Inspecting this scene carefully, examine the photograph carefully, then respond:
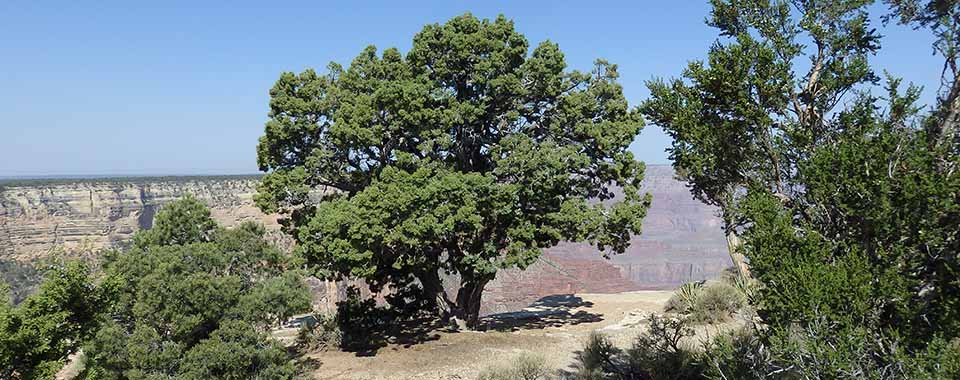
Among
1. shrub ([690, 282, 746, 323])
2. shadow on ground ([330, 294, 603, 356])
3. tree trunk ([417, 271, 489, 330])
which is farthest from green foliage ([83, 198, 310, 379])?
shrub ([690, 282, 746, 323])

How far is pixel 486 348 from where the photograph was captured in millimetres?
12562

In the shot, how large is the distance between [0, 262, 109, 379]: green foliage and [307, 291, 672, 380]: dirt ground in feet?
12.8

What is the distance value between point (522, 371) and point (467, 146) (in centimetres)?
559

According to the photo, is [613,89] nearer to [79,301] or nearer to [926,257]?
[926,257]

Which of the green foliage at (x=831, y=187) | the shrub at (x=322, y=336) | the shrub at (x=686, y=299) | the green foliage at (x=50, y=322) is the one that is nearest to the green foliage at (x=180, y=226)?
the green foliage at (x=50, y=322)

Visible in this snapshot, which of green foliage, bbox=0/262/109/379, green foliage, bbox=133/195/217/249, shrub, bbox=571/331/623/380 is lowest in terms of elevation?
shrub, bbox=571/331/623/380

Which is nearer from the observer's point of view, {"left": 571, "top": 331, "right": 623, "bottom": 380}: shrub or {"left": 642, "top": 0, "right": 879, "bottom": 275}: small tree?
{"left": 642, "top": 0, "right": 879, "bottom": 275}: small tree

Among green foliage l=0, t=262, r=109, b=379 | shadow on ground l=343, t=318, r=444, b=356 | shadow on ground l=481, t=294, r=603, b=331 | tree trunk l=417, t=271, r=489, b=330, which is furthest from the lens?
shadow on ground l=481, t=294, r=603, b=331

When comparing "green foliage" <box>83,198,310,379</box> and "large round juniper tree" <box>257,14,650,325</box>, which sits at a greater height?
"large round juniper tree" <box>257,14,650,325</box>

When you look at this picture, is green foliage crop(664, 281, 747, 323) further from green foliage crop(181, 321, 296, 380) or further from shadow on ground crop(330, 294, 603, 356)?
green foliage crop(181, 321, 296, 380)

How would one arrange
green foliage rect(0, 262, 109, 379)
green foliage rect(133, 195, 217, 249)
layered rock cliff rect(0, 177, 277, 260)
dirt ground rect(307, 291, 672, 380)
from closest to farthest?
1. green foliage rect(0, 262, 109, 379)
2. green foliage rect(133, 195, 217, 249)
3. dirt ground rect(307, 291, 672, 380)
4. layered rock cliff rect(0, 177, 277, 260)

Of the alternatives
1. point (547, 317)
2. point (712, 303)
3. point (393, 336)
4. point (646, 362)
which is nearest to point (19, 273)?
point (393, 336)

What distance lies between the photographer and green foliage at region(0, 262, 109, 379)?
786 centimetres

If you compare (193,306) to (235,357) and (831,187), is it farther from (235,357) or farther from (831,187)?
(831,187)
